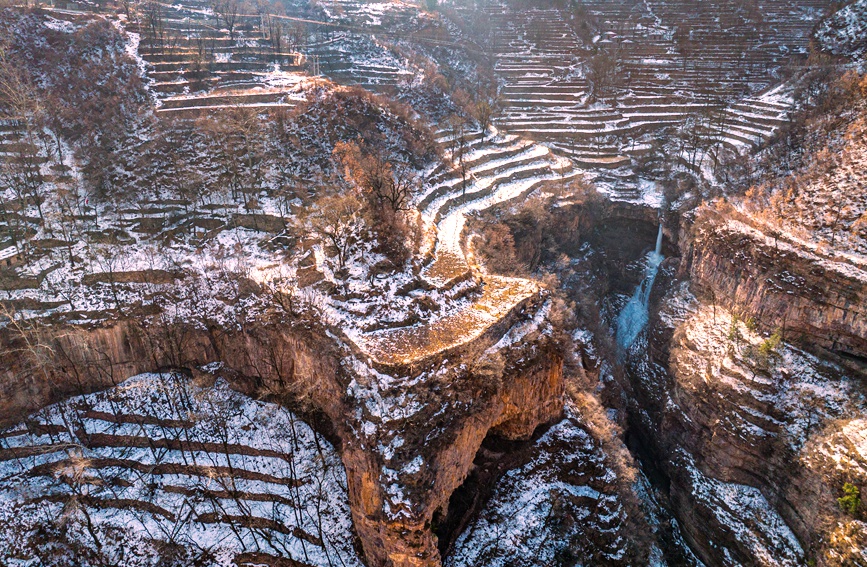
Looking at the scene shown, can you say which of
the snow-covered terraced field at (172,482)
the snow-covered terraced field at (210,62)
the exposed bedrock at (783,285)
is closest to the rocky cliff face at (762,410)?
the exposed bedrock at (783,285)

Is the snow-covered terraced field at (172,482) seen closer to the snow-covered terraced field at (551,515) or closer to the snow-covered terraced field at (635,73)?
the snow-covered terraced field at (551,515)

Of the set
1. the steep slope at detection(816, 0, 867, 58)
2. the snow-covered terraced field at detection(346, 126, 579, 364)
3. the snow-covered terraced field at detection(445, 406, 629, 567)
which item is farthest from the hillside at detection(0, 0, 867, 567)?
the steep slope at detection(816, 0, 867, 58)

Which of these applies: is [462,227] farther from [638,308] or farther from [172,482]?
[172,482]

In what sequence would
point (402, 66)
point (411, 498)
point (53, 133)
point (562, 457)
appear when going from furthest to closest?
1. point (402, 66)
2. point (53, 133)
3. point (562, 457)
4. point (411, 498)

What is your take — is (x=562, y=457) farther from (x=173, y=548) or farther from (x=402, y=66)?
(x=402, y=66)

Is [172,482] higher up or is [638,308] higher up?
[638,308]

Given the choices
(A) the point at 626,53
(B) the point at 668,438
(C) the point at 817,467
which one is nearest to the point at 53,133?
(B) the point at 668,438

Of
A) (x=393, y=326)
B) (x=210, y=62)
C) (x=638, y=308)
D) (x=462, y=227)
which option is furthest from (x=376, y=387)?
(x=210, y=62)
